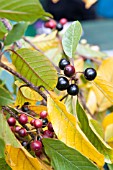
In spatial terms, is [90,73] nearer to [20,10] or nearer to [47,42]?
[20,10]

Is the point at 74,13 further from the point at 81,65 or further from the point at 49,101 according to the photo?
the point at 49,101

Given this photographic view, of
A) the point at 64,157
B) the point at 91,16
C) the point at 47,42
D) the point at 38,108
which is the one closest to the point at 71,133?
the point at 64,157

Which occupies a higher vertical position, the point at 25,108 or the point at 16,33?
the point at 16,33

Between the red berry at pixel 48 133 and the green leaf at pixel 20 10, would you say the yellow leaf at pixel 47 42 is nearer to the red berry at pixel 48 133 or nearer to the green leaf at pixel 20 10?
the green leaf at pixel 20 10

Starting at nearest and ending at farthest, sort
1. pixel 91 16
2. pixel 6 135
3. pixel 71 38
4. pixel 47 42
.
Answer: pixel 6 135
pixel 71 38
pixel 47 42
pixel 91 16

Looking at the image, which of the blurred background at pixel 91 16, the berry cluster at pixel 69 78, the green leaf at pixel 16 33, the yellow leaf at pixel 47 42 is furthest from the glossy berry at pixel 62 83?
the blurred background at pixel 91 16

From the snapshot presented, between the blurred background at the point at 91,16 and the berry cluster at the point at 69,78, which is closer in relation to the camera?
the berry cluster at the point at 69,78
